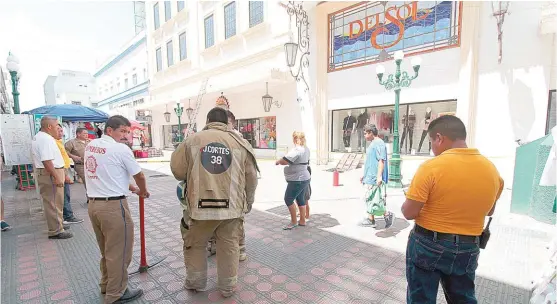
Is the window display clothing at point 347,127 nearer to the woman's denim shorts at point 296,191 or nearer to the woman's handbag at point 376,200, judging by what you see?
the woman's handbag at point 376,200

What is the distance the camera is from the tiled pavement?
110 inches

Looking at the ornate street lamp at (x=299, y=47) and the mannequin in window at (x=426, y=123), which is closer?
the mannequin in window at (x=426, y=123)

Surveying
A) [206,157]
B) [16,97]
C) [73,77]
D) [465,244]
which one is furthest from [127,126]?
[73,77]

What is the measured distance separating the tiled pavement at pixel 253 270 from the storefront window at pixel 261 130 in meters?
9.79

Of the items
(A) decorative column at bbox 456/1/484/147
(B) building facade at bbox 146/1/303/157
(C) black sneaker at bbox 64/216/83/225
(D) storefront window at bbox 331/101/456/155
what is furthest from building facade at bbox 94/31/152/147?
(A) decorative column at bbox 456/1/484/147

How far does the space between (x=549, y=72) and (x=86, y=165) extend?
33.7 feet

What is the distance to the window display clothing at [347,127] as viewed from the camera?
11641mm

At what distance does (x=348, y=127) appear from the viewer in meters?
11.8

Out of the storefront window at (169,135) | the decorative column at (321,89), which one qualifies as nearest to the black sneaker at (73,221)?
the decorative column at (321,89)

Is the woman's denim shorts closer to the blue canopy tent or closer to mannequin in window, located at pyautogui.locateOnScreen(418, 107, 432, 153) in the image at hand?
mannequin in window, located at pyautogui.locateOnScreen(418, 107, 432, 153)

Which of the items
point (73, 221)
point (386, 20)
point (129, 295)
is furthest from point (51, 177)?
point (386, 20)

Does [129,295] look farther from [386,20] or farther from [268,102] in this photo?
[268,102]

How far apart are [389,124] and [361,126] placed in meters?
1.18

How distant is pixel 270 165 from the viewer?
1282cm
